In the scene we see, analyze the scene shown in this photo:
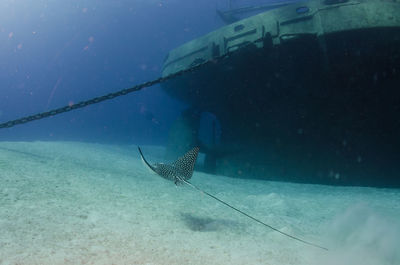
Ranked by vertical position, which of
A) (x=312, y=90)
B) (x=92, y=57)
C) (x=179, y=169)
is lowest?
(x=179, y=169)

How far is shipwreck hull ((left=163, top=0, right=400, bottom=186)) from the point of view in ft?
17.4

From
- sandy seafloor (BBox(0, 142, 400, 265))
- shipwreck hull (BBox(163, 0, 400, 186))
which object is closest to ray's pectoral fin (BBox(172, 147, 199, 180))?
sandy seafloor (BBox(0, 142, 400, 265))

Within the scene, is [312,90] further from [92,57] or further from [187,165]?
[92,57]

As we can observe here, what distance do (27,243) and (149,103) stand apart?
9790cm

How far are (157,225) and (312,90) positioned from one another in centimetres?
574

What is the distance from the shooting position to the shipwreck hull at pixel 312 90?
5.31m

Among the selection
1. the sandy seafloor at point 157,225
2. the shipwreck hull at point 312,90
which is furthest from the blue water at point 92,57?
the sandy seafloor at point 157,225

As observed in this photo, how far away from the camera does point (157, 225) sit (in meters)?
2.72

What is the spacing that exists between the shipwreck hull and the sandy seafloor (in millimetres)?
2216

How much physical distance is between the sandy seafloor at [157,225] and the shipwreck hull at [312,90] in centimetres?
222

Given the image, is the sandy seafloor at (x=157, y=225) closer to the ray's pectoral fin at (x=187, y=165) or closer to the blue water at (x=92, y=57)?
the ray's pectoral fin at (x=187, y=165)

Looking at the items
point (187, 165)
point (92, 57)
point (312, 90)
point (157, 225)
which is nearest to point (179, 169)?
point (187, 165)

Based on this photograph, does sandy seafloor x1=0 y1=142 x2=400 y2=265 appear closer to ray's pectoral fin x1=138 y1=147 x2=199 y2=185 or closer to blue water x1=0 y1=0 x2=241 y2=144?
ray's pectoral fin x1=138 y1=147 x2=199 y2=185

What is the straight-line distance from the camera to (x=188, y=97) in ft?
33.0
